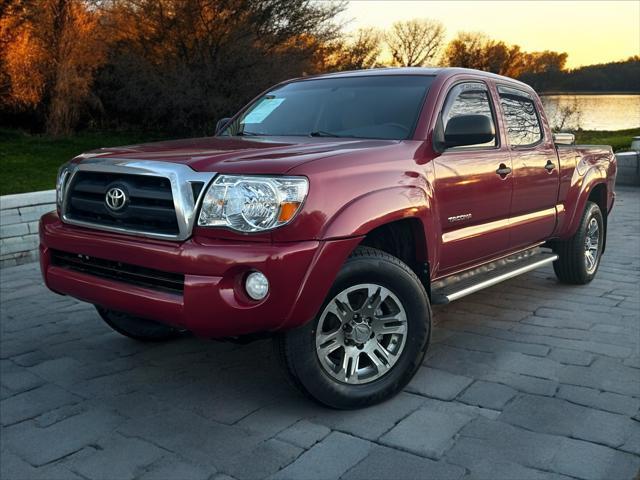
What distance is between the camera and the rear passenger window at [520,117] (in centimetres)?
506

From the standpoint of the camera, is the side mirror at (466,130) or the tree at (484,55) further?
the tree at (484,55)

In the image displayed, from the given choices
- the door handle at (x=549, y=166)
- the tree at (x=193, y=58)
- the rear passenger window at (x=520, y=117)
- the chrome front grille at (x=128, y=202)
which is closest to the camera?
the chrome front grille at (x=128, y=202)

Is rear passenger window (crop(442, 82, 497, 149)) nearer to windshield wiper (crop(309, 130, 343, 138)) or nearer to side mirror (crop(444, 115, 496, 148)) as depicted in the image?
side mirror (crop(444, 115, 496, 148))

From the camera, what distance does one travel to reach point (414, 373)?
3736 mm

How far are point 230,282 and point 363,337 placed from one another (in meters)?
0.92

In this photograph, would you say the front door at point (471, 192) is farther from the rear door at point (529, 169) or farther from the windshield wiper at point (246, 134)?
the windshield wiper at point (246, 134)

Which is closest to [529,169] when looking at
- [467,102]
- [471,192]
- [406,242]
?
[467,102]

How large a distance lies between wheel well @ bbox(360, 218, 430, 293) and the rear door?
116cm

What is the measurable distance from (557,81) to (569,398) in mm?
12501

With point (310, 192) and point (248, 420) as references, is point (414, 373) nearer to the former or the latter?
point (248, 420)

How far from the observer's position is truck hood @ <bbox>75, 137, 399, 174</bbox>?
10.5 feet

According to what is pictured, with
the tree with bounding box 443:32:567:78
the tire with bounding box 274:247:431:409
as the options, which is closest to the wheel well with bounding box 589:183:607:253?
the tire with bounding box 274:247:431:409

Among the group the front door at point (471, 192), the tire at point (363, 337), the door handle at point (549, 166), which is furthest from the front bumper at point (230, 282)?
the door handle at point (549, 166)

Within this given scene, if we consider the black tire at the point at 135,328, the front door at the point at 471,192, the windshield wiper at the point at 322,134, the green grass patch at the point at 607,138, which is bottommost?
the black tire at the point at 135,328
